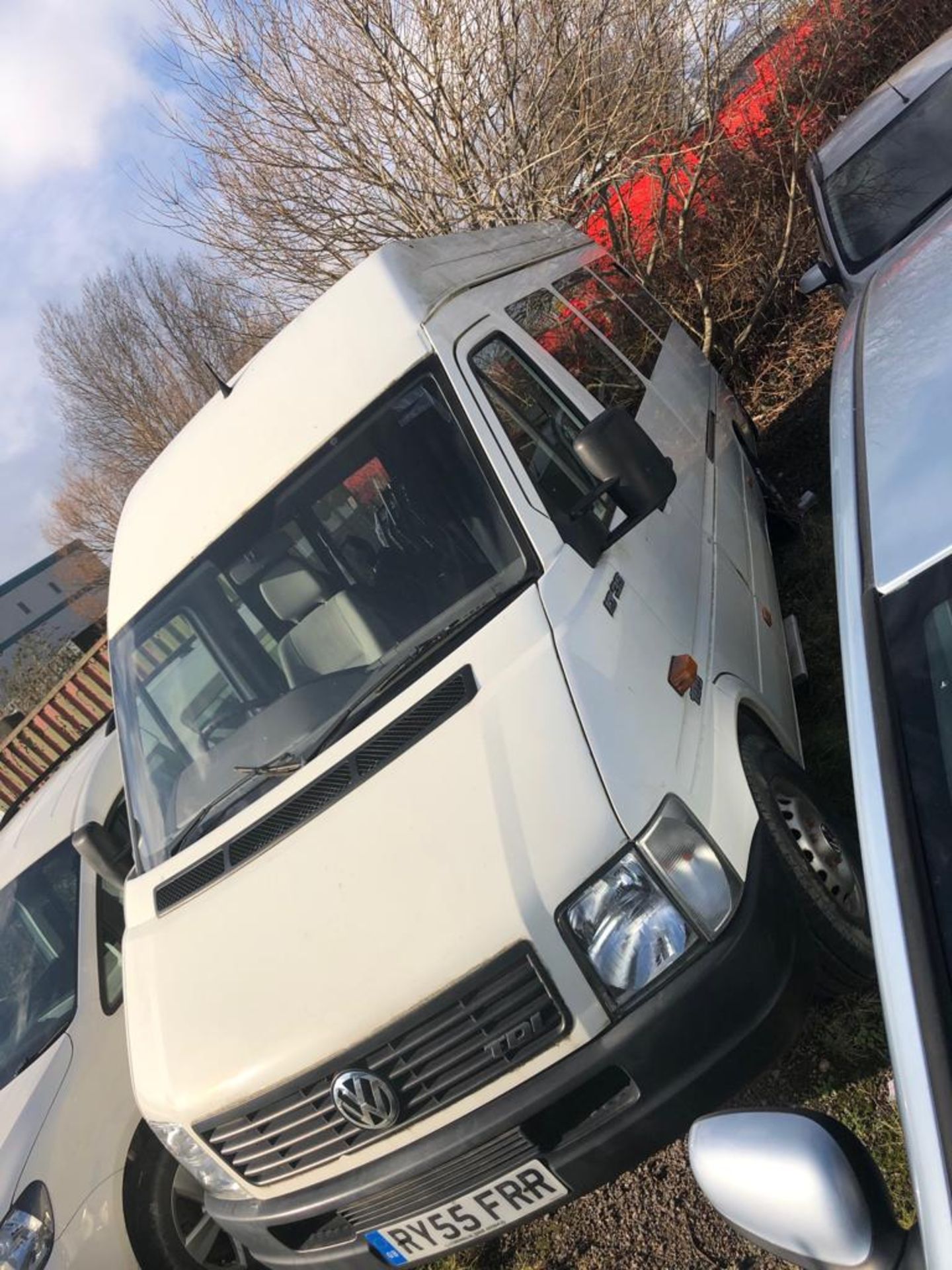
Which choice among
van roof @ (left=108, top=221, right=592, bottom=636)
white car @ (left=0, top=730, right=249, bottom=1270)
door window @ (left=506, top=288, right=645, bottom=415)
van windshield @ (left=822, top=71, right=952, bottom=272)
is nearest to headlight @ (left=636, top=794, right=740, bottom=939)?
van roof @ (left=108, top=221, right=592, bottom=636)

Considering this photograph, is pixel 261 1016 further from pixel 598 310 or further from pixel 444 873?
pixel 598 310

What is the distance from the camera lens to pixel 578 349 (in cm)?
422

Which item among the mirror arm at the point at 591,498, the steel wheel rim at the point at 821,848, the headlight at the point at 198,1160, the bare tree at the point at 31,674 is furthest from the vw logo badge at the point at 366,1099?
the bare tree at the point at 31,674

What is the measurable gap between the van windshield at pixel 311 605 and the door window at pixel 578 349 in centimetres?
93

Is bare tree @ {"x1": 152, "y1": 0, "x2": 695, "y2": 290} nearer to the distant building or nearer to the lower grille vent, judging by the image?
the lower grille vent

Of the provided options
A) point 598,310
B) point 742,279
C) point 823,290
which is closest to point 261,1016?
point 598,310

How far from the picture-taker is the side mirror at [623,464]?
294 cm

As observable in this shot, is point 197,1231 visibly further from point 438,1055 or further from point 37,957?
point 438,1055

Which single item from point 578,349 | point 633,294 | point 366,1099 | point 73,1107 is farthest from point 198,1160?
point 633,294

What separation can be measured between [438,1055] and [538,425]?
206cm

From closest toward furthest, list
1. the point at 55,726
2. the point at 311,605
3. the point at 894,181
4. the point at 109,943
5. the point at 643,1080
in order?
the point at 643,1080, the point at 311,605, the point at 109,943, the point at 894,181, the point at 55,726

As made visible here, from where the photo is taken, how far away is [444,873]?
97.7 inches

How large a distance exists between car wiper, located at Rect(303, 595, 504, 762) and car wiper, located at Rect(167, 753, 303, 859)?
7 cm

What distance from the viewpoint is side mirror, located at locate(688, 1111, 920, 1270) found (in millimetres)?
1317
